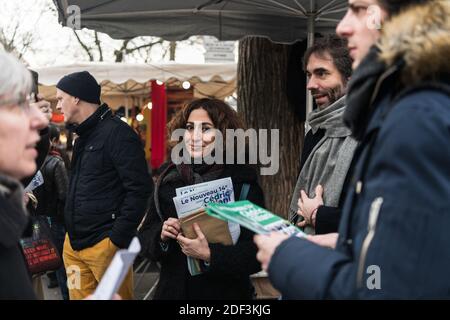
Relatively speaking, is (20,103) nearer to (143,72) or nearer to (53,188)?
(53,188)

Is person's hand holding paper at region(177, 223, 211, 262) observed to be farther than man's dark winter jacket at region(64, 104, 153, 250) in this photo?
No

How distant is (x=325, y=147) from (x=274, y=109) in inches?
111

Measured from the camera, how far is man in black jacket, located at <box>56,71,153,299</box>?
12.7ft

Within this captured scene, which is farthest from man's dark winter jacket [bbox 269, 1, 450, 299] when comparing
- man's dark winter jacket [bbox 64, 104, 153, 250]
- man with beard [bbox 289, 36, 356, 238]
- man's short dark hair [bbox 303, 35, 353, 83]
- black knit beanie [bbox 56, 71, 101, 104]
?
black knit beanie [bbox 56, 71, 101, 104]

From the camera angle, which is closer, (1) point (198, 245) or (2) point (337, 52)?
(1) point (198, 245)

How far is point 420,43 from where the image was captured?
4.51 feet

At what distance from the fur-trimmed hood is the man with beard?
1.09m

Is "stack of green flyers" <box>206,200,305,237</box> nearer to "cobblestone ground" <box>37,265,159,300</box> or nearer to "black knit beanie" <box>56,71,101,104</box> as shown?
"black knit beanie" <box>56,71,101,104</box>

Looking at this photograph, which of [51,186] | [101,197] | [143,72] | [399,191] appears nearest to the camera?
[399,191]

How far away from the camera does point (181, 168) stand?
2.98m

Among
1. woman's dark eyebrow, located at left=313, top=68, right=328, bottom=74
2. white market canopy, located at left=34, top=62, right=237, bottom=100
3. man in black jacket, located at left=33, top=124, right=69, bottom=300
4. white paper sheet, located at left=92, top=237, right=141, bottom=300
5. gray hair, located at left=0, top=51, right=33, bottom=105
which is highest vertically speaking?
white market canopy, located at left=34, top=62, right=237, bottom=100

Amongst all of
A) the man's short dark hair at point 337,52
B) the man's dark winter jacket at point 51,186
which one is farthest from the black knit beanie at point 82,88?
the man's short dark hair at point 337,52

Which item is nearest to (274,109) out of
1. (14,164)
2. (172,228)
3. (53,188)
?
(53,188)

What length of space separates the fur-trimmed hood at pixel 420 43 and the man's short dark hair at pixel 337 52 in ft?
4.83
